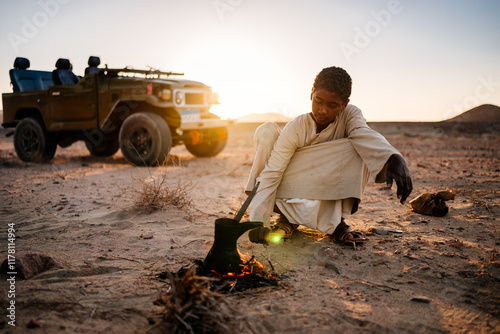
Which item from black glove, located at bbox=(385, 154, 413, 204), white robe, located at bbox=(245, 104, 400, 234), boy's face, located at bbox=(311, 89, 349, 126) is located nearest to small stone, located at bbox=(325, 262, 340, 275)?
white robe, located at bbox=(245, 104, 400, 234)

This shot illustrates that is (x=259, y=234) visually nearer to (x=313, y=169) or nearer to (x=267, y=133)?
(x=313, y=169)

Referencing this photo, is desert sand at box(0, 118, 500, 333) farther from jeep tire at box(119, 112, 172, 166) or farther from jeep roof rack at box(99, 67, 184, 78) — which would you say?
jeep roof rack at box(99, 67, 184, 78)

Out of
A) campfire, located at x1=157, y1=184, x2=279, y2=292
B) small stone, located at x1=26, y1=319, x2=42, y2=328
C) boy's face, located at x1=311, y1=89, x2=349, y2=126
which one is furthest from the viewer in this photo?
boy's face, located at x1=311, y1=89, x2=349, y2=126

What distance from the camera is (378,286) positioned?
203cm

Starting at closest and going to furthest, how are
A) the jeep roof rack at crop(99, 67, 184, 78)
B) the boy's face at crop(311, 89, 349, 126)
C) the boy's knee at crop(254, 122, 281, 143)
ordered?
the boy's face at crop(311, 89, 349, 126), the boy's knee at crop(254, 122, 281, 143), the jeep roof rack at crop(99, 67, 184, 78)

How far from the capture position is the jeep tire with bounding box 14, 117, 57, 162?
7.79 metres

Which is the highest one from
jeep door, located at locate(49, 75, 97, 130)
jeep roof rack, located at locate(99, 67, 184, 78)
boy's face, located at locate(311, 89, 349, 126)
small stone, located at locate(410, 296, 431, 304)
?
jeep roof rack, located at locate(99, 67, 184, 78)

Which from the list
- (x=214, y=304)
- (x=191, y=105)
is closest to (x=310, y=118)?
(x=214, y=304)

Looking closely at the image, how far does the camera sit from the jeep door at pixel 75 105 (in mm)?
7094

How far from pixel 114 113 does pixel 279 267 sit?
19.4ft

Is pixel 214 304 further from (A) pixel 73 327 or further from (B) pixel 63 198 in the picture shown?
(B) pixel 63 198

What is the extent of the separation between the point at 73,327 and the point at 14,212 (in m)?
2.62

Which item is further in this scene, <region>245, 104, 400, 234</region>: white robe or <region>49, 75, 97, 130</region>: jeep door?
<region>49, 75, 97, 130</region>: jeep door

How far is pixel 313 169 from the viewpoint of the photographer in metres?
2.72
